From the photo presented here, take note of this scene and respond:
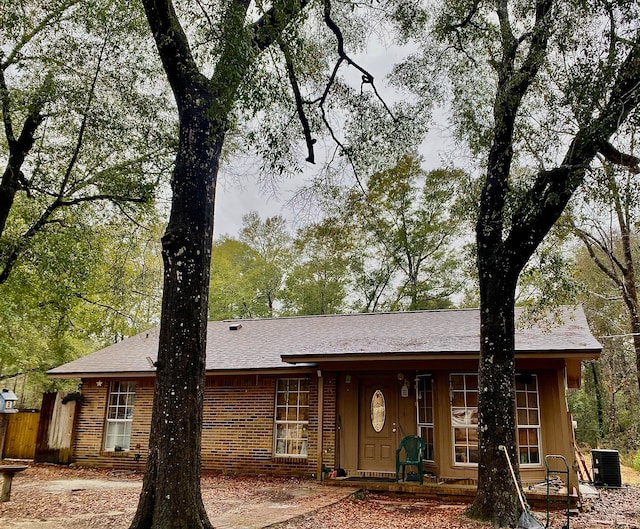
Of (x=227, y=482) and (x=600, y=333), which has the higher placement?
(x=600, y=333)

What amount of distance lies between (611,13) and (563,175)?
6.28 feet

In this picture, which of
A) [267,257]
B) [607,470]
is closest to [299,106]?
[607,470]

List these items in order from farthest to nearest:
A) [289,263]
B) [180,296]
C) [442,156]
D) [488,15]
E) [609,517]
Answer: [289,263], [442,156], [488,15], [609,517], [180,296]

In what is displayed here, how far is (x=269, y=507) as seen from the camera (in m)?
7.52

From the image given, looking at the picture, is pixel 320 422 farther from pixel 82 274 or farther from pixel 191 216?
pixel 191 216

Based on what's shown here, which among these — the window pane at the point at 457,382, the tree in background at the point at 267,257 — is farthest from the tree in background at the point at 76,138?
the tree in background at the point at 267,257

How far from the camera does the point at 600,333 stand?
22.4 meters

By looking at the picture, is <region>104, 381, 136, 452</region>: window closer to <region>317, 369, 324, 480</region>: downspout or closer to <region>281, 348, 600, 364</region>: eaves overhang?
<region>281, 348, 600, 364</region>: eaves overhang

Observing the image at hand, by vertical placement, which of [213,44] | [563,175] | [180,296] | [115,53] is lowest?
[180,296]

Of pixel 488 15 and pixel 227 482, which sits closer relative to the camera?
pixel 488 15

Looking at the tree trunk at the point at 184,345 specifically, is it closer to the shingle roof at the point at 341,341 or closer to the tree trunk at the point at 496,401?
the tree trunk at the point at 496,401

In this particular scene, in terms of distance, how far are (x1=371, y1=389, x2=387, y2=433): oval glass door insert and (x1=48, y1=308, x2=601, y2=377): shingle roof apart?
108 cm

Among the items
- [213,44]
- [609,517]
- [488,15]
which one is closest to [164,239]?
[213,44]

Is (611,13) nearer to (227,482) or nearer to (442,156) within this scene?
(442,156)
